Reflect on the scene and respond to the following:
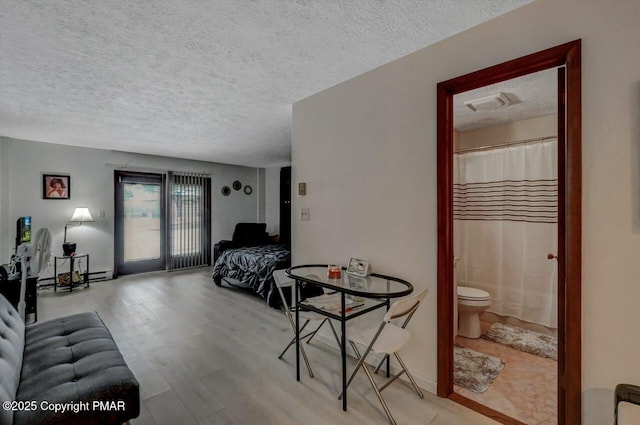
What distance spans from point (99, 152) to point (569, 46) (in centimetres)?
636

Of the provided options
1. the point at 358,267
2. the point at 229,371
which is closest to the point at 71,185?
the point at 229,371

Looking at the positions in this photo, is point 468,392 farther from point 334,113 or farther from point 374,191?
point 334,113

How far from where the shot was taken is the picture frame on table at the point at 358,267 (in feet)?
7.48

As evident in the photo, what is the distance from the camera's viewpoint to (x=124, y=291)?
15.2 ft

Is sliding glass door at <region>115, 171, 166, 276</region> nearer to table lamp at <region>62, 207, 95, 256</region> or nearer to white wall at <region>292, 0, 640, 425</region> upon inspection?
table lamp at <region>62, 207, 95, 256</region>

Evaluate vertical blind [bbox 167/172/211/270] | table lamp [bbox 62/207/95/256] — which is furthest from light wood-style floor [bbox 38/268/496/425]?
vertical blind [bbox 167/172/211/270]

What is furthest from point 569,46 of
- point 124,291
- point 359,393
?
point 124,291

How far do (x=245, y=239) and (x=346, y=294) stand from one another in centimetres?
422

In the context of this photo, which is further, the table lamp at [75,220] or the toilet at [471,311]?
the table lamp at [75,220]

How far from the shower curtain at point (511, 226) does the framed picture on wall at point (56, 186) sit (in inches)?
238

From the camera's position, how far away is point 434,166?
1.99m

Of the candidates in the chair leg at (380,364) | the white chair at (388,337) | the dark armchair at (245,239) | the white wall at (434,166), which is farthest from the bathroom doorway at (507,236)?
the dark armchair at (245,239)

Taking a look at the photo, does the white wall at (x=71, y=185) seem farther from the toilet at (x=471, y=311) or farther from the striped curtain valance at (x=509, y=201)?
the toilet at (x=471, y=311)

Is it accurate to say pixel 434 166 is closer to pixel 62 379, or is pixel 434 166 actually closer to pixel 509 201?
pixel 509 201
